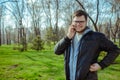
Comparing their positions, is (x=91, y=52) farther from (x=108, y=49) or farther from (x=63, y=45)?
(x=63, y=45)

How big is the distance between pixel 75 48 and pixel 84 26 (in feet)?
1.11

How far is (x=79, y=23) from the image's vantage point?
3.62m

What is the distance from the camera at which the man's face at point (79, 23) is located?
3.63 metres

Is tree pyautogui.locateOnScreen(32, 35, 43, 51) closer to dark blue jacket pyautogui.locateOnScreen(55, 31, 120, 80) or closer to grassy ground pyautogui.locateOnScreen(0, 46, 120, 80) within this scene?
grassy ground pyautogui.locateOnScreen(0, 46, 120, 80)

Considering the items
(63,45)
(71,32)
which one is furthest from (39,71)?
(71,32)

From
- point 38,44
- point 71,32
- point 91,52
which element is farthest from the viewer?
point 38,44

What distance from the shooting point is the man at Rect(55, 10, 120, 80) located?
140 inches

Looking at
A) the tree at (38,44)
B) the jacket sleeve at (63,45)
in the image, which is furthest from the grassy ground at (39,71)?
the tree at (38,44)

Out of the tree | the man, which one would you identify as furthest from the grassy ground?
the tree

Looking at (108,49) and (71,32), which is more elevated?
(71,32)

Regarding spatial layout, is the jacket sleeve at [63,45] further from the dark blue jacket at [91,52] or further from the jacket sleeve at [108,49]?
the jacket sleeve at [108,49]

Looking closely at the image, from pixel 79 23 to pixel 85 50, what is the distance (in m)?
0.39

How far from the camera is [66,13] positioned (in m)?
62.0

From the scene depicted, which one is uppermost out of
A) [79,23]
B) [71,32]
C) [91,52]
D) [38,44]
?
[79,23]
